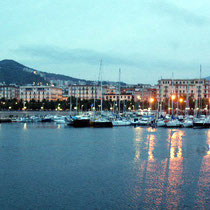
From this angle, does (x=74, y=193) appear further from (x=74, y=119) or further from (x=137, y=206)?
(x=74, y=119)

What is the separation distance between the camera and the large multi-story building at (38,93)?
558 feet

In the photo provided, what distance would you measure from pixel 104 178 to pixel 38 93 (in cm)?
15223

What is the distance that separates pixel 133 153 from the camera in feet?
110

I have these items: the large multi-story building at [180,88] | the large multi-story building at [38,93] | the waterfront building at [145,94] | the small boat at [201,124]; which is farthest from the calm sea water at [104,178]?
the large multi-story building at [38,93]

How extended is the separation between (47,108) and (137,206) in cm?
12030

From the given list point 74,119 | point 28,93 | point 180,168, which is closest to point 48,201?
point 180,168

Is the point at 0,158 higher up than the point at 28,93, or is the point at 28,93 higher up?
the point at 28,93

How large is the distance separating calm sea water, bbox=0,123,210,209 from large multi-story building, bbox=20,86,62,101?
444 ft

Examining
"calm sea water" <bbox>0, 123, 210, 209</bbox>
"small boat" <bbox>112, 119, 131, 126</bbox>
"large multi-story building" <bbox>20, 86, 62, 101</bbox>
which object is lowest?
"calm sea water" <bbox>0, 123, 210, 209</bbox>

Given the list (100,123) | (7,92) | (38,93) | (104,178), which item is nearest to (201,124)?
(100,123)

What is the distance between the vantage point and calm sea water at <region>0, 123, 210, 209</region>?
1756 cm

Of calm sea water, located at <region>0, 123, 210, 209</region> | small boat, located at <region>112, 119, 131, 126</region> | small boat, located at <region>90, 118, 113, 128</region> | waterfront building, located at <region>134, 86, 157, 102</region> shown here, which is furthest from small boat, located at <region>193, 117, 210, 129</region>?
waterfront building, located at <region>134, 86, 157, 102</region>

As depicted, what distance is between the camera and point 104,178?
891 inches

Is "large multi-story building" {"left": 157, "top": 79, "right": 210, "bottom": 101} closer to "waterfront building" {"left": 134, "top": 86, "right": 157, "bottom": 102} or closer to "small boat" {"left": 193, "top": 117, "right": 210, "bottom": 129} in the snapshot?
"waterfront building" {"left": 134, "top": 86, "right": 157, "bottom": 102}
